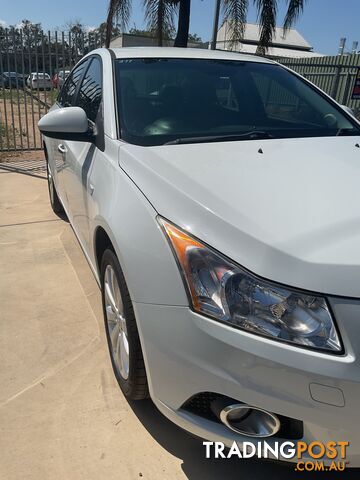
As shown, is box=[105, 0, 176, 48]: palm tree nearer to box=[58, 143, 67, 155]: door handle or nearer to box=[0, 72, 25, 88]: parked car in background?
box=[0, 72, 25, 88]: parked car in background

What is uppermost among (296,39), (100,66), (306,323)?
(296,39)

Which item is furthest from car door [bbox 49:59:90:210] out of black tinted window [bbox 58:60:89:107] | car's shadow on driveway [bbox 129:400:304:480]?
car's shadow on driveway [bbox 129:400:304:480]

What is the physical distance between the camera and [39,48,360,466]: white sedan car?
137cm

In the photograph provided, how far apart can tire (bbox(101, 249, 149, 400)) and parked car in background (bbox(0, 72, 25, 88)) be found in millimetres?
7057

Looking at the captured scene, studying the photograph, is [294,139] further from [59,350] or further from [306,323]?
[59,350]

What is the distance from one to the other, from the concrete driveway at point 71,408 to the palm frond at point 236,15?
339 inches

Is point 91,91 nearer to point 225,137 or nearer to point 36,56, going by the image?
point 225,137

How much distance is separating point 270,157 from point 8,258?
266cm

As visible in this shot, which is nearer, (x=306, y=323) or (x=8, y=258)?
(x=306, y=323)

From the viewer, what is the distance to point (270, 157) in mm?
2137

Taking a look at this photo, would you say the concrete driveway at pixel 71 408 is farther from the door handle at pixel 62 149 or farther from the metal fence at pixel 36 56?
the metal fence at pixel 36 56

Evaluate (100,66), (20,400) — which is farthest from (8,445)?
(100,66)

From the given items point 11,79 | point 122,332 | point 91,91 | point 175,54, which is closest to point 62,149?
point 91,91

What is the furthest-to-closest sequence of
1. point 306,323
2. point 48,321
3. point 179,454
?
1. point 48,321
2. point 179,454
3. point 306,323
